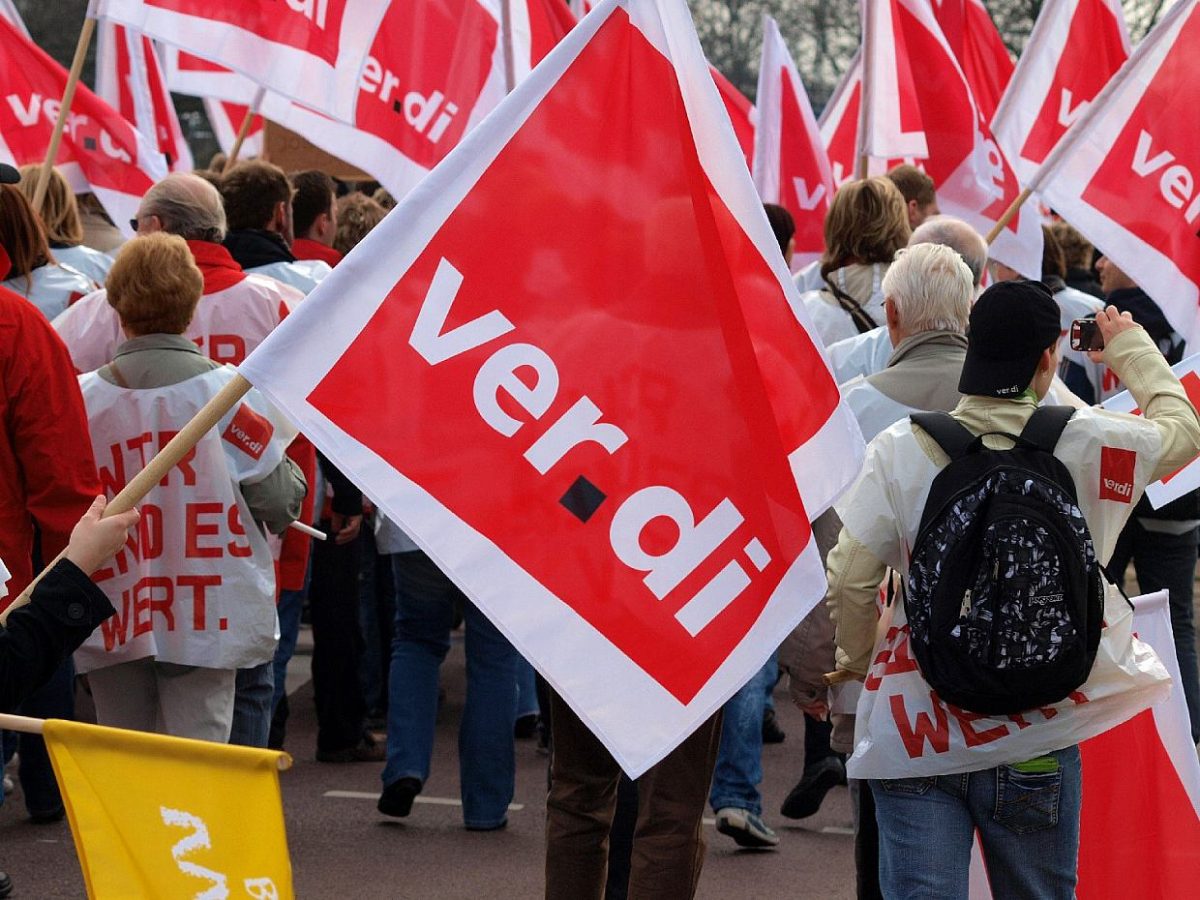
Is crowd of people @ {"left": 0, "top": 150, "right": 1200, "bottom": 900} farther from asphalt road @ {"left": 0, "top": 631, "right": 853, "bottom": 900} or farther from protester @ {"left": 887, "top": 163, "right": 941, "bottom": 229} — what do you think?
asphalt road @ {"left": 0, "top": 631, "right": 853, "bottom": 900}

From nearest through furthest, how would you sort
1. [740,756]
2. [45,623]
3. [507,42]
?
[45,623]
[740,756]
[507,42]

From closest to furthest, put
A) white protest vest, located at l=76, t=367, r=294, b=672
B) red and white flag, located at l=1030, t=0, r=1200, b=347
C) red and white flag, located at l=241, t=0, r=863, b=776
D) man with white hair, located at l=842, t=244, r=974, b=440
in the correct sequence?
red and white flag, located at l=241, t=0, r=863, b=776
man with white hair, located at l=842, t=244, r=974, b=440
white protest vest, located at l=76, t=367, r=294, b=672
red and white flag, located at l=1030, t=0, r=1200, b=347

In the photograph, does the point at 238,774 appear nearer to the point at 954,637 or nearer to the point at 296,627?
the point at 954,637

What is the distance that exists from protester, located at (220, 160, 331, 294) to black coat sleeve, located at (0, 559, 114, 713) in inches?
141

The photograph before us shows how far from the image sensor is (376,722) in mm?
7766

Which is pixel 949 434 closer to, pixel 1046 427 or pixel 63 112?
pixel 1046 427

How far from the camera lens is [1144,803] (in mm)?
4277

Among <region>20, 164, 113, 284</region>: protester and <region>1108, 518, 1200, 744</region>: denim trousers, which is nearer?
<region>1108, 518, 1200, 744</region>: denim trousers

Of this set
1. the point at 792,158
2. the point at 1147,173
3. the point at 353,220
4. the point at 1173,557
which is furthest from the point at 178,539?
the point at 792,158

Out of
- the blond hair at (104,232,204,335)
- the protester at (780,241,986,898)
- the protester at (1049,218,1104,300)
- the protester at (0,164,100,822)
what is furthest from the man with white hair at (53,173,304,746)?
the protester at (1049,218,1104,300)

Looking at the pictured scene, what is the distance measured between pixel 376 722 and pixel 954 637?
4.58m

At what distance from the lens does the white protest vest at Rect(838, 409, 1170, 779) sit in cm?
366

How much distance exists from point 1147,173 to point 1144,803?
2.39 metres

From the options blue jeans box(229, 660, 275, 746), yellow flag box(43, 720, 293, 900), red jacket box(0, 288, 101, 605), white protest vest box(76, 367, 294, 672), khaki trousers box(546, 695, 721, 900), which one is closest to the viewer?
yellow flag box(43, 720, 293, 900)
